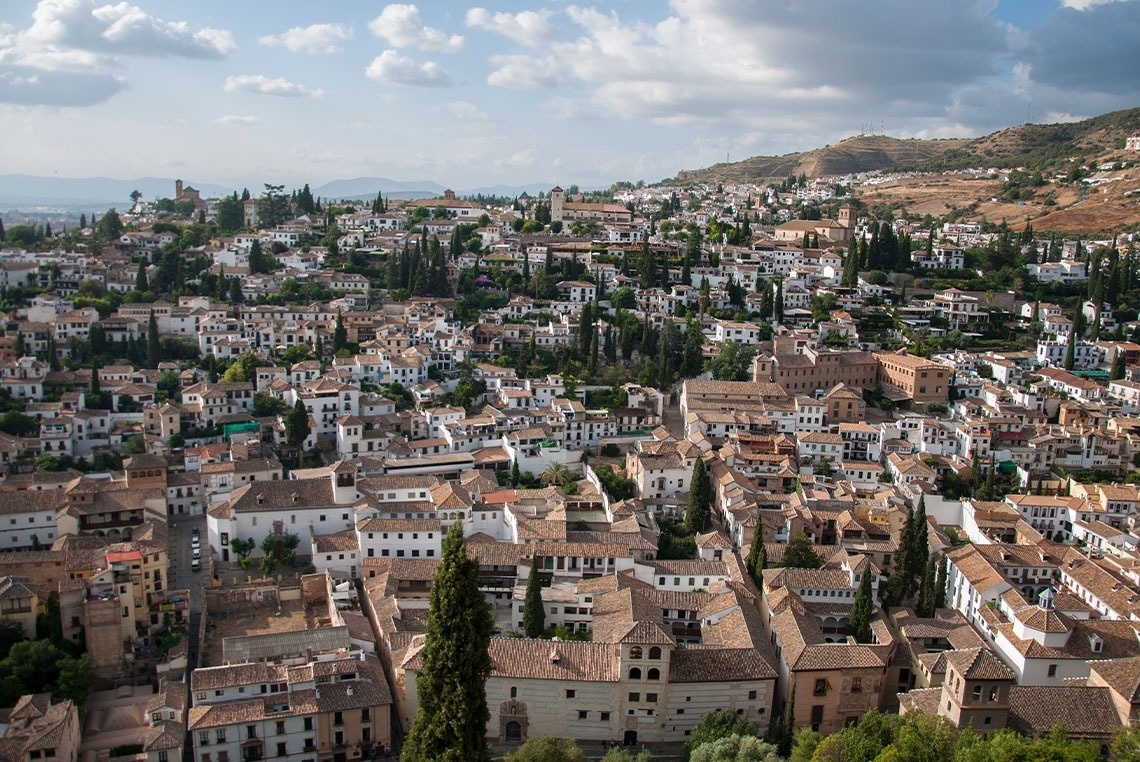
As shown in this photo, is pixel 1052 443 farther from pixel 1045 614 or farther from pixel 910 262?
pixel 910 262

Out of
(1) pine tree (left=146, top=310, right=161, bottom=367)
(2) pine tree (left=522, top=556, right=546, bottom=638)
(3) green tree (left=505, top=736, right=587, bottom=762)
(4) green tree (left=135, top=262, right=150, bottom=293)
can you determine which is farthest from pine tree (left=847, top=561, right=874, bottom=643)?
(4) green tree (left=135, top=262, right=150, bottom=293)

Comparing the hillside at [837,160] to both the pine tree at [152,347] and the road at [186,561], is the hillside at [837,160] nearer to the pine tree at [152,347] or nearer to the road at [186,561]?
the pine tree at [152,347]

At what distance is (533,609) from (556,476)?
7890 mm

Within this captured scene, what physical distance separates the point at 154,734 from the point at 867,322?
1299 inches

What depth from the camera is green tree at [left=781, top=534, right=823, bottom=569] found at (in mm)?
22250

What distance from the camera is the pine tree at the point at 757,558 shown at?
21953 mm

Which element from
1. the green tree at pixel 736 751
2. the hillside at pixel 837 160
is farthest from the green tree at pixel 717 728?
the hillside at pixel 837 160

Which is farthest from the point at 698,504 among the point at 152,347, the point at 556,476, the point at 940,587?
the point at 152,347

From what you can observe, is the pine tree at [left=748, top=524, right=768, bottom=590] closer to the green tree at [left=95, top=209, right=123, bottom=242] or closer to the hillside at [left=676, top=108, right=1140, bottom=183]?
the green tree at [left=95, top=209, right=123, bottom=242]

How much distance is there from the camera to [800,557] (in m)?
22.3

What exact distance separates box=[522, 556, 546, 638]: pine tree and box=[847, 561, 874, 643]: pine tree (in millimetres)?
6900

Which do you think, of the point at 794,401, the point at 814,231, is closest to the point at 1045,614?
the point at 794,401

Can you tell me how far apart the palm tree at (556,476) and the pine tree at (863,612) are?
9.60m

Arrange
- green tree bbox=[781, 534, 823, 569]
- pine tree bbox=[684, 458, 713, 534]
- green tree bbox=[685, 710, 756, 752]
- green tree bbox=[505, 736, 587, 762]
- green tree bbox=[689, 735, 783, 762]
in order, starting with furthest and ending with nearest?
1. pine tree bbox=[684, 458, 713, 534]
2. green tree bbox=[781, 534, 823, 569]
3. green tree bbox=[685, 710, 756, 752]
4. green tree bbox=[689, 735, 783, 762]
5. green tree bbox=[505, 736, 587, 762]
